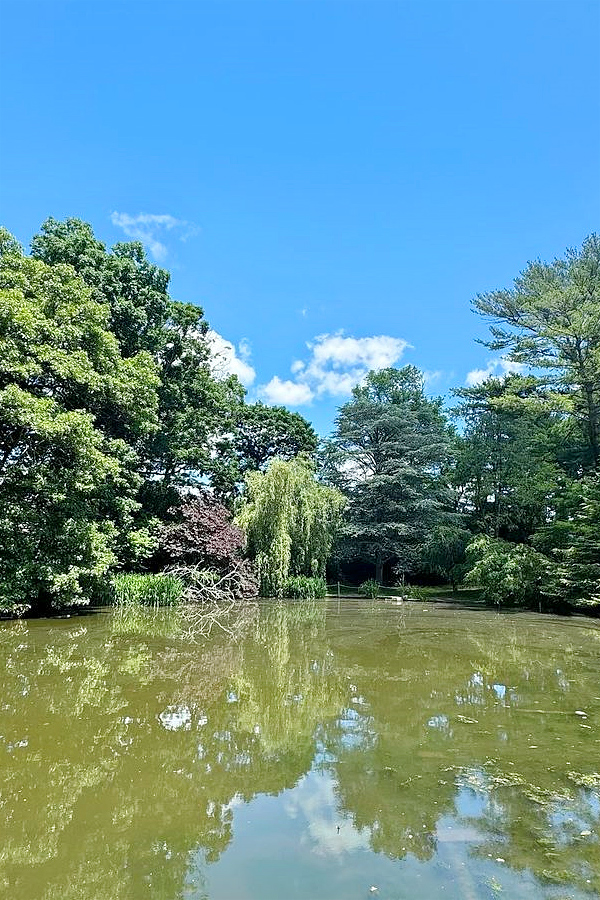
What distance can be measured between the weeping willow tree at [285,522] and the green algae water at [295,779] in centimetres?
1094

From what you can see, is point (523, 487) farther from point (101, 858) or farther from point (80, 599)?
point (101, 858)

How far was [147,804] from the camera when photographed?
9.84 ft

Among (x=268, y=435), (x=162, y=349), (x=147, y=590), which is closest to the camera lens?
(x=147, y=590)

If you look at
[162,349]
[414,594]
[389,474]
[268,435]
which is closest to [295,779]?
[162,349]

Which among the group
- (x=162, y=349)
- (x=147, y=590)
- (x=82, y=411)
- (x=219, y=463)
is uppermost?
(x=162, y=349)

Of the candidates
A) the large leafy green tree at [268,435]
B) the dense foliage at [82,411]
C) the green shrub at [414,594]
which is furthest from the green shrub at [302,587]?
the large leafy green tree at [268,435]

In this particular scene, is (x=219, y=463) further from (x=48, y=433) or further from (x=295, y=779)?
(x=295, y=779)

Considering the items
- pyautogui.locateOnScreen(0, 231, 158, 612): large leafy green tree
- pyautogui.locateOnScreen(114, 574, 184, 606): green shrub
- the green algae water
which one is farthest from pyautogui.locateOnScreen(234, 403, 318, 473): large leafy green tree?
the green algae water

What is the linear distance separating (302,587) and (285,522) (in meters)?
2.48

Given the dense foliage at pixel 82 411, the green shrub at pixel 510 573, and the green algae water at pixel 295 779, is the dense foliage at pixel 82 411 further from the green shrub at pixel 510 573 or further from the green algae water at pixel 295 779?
the green shrub at pixel 510 573

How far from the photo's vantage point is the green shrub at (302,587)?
18.8 metres

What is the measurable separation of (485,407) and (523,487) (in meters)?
3.74

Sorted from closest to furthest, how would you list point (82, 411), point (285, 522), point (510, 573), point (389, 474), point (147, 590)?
point (82, 411) → point (147, 590) → point (510, 573) → point (285, 522) → point (389, 474)

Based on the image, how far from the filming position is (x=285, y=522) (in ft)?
60.0
